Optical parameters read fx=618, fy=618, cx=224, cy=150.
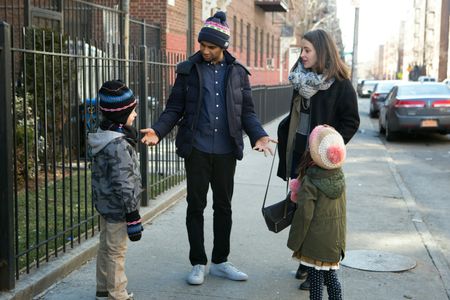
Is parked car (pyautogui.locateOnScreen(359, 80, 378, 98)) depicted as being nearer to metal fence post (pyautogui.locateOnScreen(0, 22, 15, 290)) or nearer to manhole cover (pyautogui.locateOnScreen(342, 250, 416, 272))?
manhole cover (pyautogui.locateOnScreen(342, 250, 416, 272))

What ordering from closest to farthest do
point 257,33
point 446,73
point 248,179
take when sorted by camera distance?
point 248,179
point 257,33
point 446,73

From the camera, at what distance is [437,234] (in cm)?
658

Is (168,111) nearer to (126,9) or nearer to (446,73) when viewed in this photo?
(126,9)

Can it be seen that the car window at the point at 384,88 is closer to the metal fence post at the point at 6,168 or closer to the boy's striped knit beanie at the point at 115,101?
the boy's striped knit beanie at the point at 115,101

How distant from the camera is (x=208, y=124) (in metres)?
4.51

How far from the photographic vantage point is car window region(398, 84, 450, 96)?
15.7m

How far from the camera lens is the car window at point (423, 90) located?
15734mm

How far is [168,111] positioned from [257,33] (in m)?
26.3

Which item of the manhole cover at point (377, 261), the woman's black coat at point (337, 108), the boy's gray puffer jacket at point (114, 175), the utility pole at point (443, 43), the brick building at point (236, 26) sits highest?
the utility pole at point (443, 43)

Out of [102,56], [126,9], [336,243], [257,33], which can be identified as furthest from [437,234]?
[257,33]

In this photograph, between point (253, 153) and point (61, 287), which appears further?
point (253, 153)

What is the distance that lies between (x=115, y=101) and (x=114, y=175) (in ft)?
1.50

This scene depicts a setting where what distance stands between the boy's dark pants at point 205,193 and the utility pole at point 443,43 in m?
72.7

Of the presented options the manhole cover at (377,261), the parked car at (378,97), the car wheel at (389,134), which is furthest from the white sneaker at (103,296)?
the parked car at (378,97)
